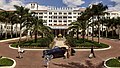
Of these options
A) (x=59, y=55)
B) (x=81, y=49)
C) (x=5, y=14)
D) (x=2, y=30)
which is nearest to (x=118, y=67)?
(x=59, y=55)

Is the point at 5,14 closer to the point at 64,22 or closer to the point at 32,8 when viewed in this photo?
the point at 64,22

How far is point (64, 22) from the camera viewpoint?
12619cm

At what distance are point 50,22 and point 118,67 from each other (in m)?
108

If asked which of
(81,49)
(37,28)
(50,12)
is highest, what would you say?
(50,12)

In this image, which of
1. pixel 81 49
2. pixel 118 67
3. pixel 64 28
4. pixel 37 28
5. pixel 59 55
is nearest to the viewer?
pixel 118 67

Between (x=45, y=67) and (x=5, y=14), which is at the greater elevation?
(x=5, y=14)

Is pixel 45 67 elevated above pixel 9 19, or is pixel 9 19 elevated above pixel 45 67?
pixel 9 19

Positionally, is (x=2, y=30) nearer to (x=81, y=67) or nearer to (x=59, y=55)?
(x=59, y=55)

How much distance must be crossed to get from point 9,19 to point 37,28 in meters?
32.9

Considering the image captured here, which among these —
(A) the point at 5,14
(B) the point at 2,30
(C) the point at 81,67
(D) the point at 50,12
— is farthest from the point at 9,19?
(C) the point at 81,67

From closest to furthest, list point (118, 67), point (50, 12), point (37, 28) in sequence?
point (118, 67), point (37, 28), point (50, 12)

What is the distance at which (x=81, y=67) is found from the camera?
2025cm

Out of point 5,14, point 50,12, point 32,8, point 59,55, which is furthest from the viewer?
point 32,8

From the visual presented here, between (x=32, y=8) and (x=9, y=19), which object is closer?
(x=9, y=19)
